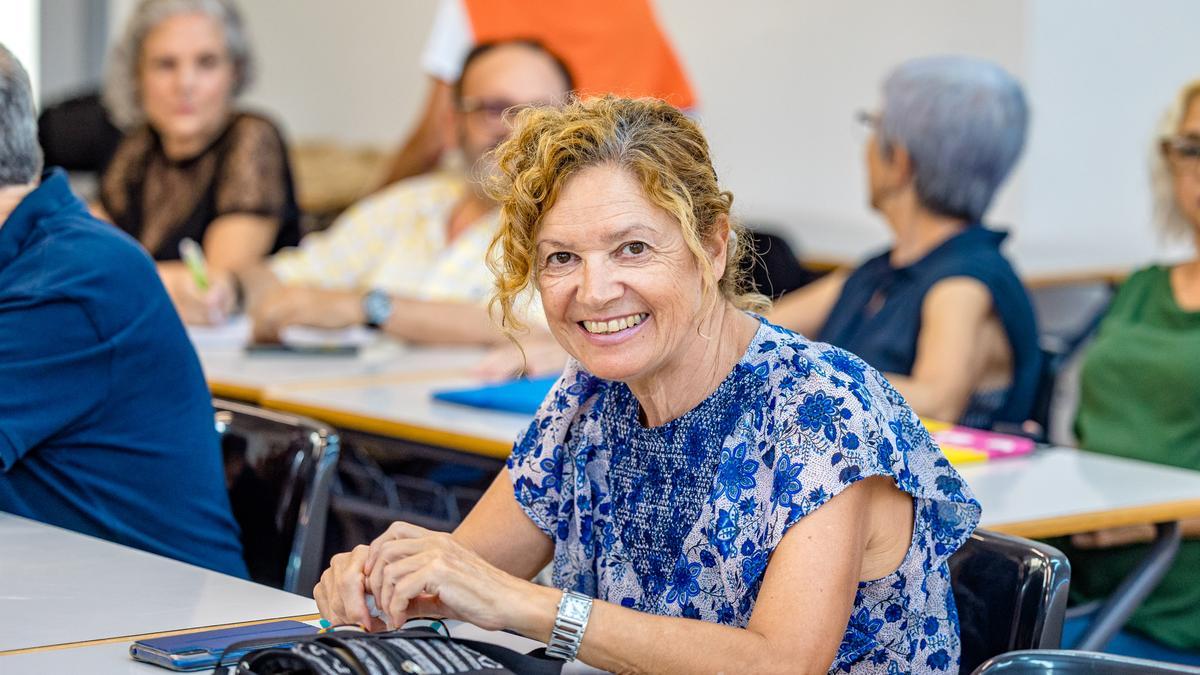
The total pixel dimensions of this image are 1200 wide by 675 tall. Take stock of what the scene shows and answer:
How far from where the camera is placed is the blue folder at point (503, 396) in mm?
2936

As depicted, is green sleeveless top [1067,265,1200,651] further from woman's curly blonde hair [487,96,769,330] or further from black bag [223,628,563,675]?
black bag [223,628,563,675]

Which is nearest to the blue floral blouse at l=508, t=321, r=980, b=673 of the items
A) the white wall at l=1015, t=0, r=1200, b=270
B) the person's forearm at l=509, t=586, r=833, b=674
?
the person's forearm at l=509, t=586, r=833, b=674

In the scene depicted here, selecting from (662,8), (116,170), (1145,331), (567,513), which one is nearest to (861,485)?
(567,513)

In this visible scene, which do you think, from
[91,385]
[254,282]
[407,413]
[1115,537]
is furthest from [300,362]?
[1115,537]

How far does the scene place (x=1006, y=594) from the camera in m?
1.77

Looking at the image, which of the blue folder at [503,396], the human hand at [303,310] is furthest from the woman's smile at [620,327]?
the human hand at [303,310]

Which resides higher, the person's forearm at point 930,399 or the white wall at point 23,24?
the white wall at point 23,24

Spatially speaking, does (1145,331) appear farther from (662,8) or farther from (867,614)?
(662,8)

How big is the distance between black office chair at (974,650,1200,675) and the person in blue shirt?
1235 mm

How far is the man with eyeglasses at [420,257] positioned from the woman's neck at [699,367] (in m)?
1.75

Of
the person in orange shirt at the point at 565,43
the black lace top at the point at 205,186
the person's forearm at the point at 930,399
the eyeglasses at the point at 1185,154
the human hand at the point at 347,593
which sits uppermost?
the person in orange shirt at the point at 565,43

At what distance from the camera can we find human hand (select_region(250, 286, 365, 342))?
3631mm

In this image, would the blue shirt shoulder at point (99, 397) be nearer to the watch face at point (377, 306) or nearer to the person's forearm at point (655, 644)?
the person's forearm at point (655, 644)

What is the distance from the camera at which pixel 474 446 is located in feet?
8.95
